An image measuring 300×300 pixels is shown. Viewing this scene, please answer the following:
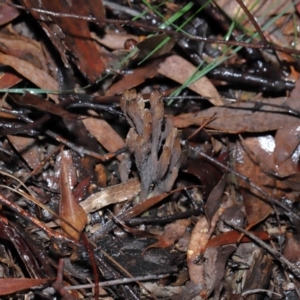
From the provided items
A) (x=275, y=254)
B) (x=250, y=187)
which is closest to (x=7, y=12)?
(x=250, y=187)

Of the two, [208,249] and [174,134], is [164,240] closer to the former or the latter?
[208,249]

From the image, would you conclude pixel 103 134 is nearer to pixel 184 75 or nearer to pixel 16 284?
pixel 184 75

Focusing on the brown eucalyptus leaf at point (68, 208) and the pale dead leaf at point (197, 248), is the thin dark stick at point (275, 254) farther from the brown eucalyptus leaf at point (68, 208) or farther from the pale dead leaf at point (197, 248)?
the brown eucalyptus leaf at point (68, 208)

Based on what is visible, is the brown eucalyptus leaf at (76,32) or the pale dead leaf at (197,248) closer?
the pale dead leaf at (197,248)

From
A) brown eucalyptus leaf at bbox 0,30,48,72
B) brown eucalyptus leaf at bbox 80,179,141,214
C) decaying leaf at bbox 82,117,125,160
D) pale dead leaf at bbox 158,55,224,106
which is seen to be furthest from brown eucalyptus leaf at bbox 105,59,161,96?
brown eucalyptus leaf at bbox 80,179,141,214

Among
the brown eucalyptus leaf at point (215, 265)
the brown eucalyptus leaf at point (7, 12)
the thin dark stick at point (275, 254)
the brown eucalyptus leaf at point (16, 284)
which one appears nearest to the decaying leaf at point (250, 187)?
the thin dark stick at point (275, 254)
